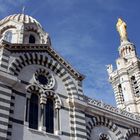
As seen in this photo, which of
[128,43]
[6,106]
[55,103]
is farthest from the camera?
[128,43]

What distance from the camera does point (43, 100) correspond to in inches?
946

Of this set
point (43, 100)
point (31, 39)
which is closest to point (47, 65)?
point (43, 100)

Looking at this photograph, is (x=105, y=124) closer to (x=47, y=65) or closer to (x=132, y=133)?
(x=132, y=133)

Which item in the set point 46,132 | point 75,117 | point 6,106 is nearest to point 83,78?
point 75,117

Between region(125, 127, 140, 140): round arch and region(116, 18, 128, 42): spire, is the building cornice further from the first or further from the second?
region(116, 18, 128, 42): spire

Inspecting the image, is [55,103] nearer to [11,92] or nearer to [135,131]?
[11,92]

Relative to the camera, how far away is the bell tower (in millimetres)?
47125

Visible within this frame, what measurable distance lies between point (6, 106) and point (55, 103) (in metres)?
4.91

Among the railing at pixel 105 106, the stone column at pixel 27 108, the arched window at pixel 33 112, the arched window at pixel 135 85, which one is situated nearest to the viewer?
the stone column at pixel 27 108

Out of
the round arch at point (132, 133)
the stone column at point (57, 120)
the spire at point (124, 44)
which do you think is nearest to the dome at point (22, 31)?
the stone column at point (57, 120)

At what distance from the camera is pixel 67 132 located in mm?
24172

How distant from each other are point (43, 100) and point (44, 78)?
2.36 m

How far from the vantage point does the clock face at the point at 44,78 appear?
24978mm

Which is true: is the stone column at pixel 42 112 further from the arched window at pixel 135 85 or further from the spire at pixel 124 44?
the spire at pixel 124 44
